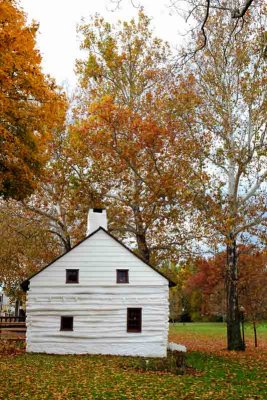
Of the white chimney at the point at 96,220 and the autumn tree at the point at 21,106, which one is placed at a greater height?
the autumn tree at the point at 21,106

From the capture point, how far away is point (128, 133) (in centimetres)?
2608

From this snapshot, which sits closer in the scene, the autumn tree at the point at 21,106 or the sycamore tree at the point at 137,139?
the autumn tree at the point at 21,106

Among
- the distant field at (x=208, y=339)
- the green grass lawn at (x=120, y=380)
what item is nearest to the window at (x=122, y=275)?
the green grass lawn at (x=120, y=380)

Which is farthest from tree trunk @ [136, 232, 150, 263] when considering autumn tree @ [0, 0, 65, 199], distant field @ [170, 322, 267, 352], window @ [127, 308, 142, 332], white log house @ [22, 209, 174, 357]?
autumn tree @ [0, 0, 65, 199]

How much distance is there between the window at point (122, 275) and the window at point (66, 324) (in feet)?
10.5

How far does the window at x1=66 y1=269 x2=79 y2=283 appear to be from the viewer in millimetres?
24406

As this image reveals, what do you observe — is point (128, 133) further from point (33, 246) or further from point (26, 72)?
point (33, 246)

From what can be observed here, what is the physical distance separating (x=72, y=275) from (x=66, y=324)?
250 centimetres

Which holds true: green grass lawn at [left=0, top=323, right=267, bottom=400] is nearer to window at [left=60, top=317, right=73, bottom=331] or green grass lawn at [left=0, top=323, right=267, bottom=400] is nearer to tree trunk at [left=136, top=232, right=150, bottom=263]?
window at [left=60, top=317, right=73, bottom=331]

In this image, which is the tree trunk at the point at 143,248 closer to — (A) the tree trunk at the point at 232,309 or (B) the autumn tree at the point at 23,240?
(A) the tree trunk at the point at 232,309

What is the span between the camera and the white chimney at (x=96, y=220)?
2625 cm

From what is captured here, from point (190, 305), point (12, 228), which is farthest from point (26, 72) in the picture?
point (190, 305)

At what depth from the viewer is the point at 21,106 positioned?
18812 millimetres

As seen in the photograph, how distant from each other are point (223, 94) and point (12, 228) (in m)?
16.8
